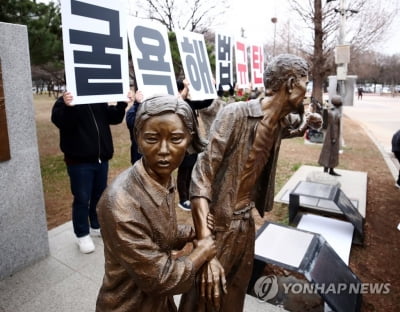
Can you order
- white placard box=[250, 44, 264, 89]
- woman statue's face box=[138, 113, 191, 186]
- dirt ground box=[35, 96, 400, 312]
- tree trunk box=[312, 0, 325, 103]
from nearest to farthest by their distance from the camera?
woman statue's face box=[138, 113, 191, 186] < dirt ground box=[35, 96, 400, 312] < white placard box=[250, 44, 264, 89] < tree trunk box=[312, 0, 325, 103]

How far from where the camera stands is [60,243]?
3.71 m

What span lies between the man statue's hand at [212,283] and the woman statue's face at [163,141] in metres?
0.41

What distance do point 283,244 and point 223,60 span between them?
8.72ft

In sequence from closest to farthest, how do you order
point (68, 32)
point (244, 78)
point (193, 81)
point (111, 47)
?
point (68, 32), point (111, 47), point (193, 81), point (244, 78)

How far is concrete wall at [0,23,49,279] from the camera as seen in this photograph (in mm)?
2880

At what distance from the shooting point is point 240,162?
5.95 feet

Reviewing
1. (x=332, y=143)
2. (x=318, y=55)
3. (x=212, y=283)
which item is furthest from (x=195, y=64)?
(x=318, y=55)

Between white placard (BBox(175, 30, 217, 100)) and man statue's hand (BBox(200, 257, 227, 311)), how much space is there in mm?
2507

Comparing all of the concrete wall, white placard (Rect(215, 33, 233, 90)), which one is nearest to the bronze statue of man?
the concrete wall

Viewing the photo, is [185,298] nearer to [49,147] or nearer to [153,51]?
[153,51]

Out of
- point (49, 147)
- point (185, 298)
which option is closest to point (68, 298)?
point (185, 298)

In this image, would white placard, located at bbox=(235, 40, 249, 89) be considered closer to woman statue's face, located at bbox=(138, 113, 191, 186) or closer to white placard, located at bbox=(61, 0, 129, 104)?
white placard, located at bbox=(61, 0, 129, 104)

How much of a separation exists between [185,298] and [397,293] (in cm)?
263

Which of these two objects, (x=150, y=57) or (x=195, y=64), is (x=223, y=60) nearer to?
(x=195, y=64)
